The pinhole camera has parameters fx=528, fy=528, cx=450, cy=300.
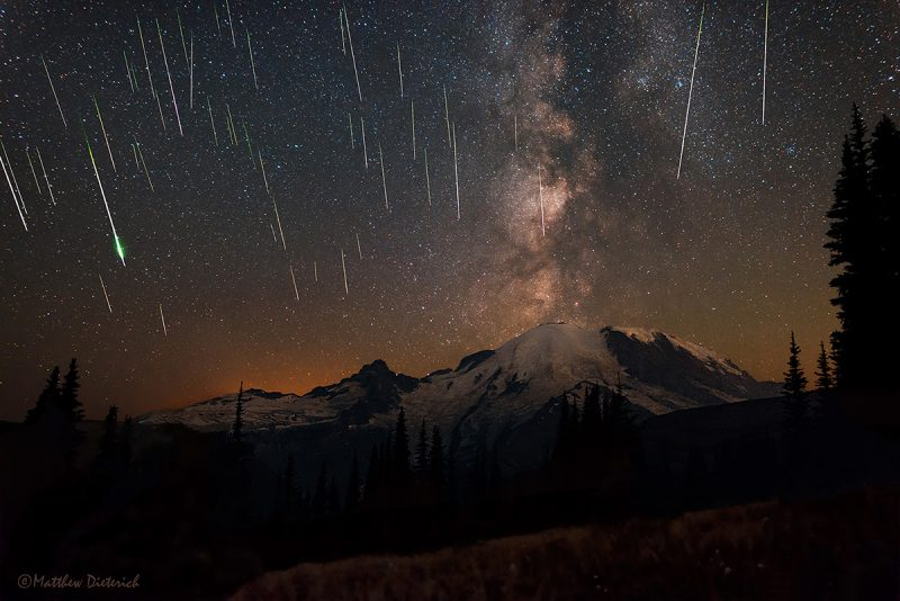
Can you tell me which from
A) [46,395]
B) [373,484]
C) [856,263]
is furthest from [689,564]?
[373,484]

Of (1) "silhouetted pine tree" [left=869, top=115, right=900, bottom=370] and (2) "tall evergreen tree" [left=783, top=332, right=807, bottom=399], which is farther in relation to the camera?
(2) "tall evergreen tree" [left=783, top=332, right=807, bottom=399]

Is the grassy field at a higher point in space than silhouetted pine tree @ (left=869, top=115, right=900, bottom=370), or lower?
lower

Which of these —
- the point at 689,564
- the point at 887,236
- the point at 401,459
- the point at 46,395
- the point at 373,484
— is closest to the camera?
the point at 689,564

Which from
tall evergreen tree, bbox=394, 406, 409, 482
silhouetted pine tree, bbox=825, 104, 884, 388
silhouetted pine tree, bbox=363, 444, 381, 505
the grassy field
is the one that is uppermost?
silhouetted pine tree, bbox=825, 104, 884, 388

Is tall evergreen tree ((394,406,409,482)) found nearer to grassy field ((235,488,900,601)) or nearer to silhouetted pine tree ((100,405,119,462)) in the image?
silhouetted pine tree ((100,405,119,462))

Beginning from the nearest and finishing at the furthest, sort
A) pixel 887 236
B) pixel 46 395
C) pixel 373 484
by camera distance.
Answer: pixel 887 236 → pixel 46 395 → pixel 373 484

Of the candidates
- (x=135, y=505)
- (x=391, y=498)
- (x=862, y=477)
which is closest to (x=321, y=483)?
(x=391, y=498)

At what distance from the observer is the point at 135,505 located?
13.6 meters

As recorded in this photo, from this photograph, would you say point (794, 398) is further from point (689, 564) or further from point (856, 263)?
point (689, 564)

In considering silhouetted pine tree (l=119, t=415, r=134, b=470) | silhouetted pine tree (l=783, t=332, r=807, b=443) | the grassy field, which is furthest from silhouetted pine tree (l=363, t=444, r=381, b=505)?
the grassy field

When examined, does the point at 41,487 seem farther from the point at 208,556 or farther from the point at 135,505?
the point at 208,556

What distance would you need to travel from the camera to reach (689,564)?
5.82 metres

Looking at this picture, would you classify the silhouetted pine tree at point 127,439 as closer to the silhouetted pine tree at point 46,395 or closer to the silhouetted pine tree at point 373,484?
the silhouetted pine tree at point 46,395

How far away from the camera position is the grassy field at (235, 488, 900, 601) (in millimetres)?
4988
